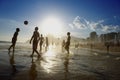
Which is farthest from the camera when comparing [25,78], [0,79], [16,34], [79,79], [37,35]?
[16,34]

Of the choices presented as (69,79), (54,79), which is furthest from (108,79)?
(54,79)

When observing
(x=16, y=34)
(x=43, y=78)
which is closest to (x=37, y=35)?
(x=16, y=34)

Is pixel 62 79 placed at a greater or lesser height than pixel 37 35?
lesser

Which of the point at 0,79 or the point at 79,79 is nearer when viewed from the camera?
the point at 0,79

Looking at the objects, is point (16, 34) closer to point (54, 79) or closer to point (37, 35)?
point (37, 35)

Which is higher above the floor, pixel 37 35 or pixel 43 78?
pixel 37 35

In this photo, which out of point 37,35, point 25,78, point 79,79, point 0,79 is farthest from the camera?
point 37,35

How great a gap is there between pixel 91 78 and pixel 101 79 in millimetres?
405

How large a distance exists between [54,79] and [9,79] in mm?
1655

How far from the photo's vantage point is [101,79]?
22.9 feet

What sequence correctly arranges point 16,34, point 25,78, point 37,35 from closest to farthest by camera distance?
point 25,78 < point 37,35 < point 16,34

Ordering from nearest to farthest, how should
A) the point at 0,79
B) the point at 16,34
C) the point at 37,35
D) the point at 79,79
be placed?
the point at 0,79
the point at 79,79
the point at 37,35
the point at 16,34

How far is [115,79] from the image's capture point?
711 centimetres

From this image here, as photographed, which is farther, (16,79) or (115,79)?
(115,79)
